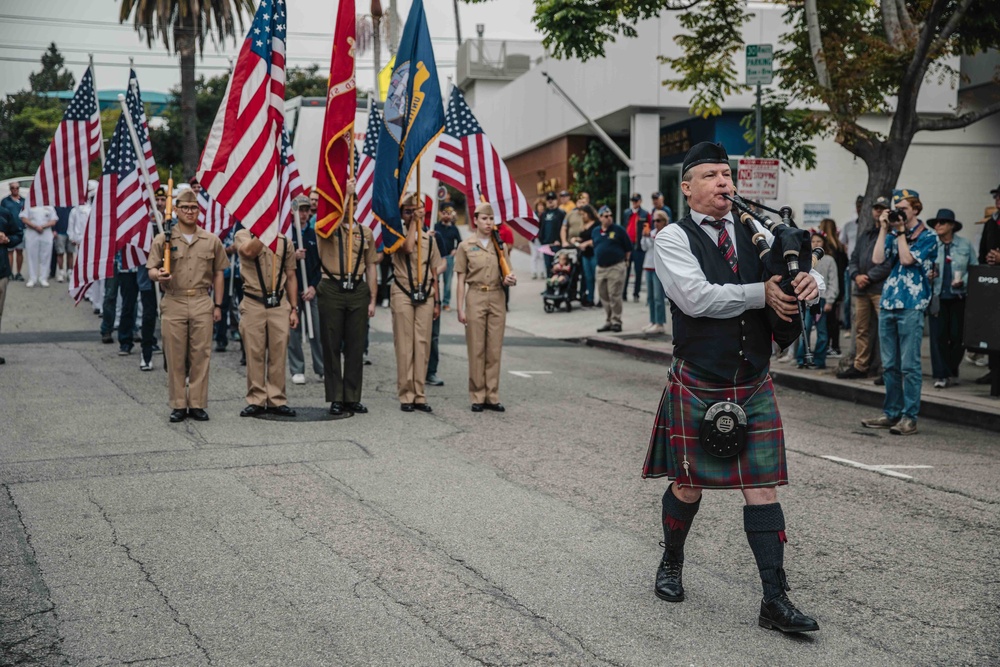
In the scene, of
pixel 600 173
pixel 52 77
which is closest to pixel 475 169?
pixel 600 173

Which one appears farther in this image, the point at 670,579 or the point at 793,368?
the point at 793,368

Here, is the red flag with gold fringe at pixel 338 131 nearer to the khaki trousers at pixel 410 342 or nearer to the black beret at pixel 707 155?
the khaki trousers at pixel 410 342

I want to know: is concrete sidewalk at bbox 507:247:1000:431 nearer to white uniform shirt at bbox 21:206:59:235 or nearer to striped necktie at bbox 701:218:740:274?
striped necktie at bbox 701:218:740:274

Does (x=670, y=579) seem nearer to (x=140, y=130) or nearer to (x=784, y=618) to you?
(x=784, y=618)

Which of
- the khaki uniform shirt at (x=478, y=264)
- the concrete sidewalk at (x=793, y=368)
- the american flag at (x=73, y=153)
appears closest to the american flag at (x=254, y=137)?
the khaki uniform shirt at (x=478, y=264)

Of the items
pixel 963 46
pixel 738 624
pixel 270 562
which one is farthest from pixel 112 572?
pixel 963 46

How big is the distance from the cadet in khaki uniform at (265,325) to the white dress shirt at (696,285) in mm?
6047

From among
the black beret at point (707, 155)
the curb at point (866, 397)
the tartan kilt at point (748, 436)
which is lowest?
the curb at point (866, 397)

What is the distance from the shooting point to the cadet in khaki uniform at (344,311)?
10375mm

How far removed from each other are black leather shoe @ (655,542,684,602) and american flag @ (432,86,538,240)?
7309mm

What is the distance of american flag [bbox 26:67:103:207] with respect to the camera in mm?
13078

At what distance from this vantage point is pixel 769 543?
4.62 meters

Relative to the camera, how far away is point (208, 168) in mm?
10008

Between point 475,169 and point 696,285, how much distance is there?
7919mm
